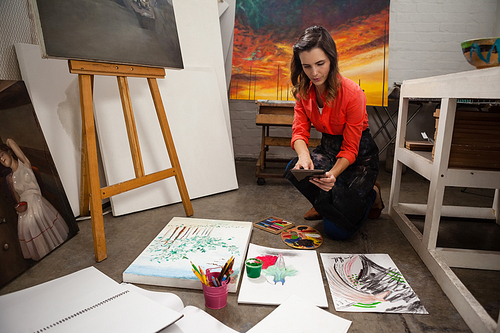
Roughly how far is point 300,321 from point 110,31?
1.45 metres

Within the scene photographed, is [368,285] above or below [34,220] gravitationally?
below

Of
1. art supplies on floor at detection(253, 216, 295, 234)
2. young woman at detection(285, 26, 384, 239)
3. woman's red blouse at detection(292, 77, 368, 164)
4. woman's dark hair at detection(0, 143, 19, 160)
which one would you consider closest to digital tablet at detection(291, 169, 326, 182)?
young woman at detection(285, 26, 384, 239)

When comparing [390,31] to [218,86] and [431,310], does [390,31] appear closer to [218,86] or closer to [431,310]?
[218,86]

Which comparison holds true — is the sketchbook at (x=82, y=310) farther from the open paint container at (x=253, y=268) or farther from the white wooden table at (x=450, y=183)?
the white wooden table at (x=450, y=183)

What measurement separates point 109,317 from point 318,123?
4.22ft

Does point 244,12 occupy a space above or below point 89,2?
above

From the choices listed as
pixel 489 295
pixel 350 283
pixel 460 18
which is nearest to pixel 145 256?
pixel 350 283

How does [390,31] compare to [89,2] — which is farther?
[390,31]

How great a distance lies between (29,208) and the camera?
4.46ft

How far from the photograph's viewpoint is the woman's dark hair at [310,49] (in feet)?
4.67

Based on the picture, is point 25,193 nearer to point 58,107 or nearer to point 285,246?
point 58,107

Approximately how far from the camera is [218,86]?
98.1 inches

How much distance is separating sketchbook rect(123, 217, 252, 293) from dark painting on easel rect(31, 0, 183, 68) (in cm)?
88

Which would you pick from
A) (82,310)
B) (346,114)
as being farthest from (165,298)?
(346,114)
